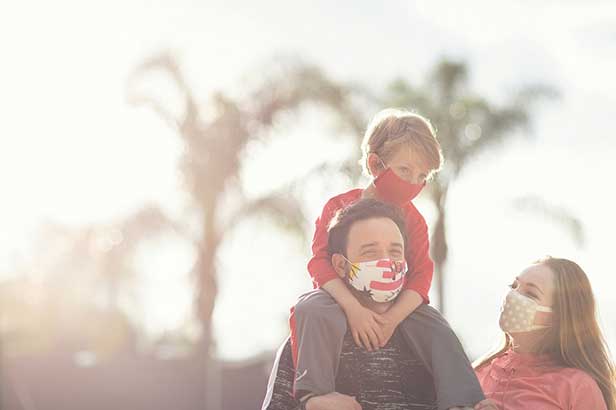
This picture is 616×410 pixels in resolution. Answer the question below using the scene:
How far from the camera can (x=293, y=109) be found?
18562mm

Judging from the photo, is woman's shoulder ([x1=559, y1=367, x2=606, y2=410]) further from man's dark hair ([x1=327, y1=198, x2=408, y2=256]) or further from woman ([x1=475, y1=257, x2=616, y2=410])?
man's dark hair ([x1=327, y1=198, x2=408, y2=256])

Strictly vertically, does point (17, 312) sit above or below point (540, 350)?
above

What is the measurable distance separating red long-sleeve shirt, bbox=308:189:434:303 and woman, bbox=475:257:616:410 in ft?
1.61

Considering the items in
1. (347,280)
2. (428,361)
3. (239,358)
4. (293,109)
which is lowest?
(428,361)

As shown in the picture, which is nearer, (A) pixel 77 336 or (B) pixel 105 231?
(B) pixel 105 231

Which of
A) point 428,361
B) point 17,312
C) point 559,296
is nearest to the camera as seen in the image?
point 428,361

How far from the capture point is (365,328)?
3.59 metres

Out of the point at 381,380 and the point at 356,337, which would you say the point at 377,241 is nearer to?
the point at 356,337

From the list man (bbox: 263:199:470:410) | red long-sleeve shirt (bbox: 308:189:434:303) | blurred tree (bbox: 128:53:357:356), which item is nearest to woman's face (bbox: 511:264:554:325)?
red long-sleeve shirt (bbox: 308:189:434:303)

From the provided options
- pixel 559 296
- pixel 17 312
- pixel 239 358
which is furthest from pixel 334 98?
pixel 17 312

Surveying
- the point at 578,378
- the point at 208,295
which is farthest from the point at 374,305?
the point at 208,295

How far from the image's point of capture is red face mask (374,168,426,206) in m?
4.10

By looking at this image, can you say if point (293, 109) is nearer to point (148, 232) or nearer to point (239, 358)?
point (148, 232)

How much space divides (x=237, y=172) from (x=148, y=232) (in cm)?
217
